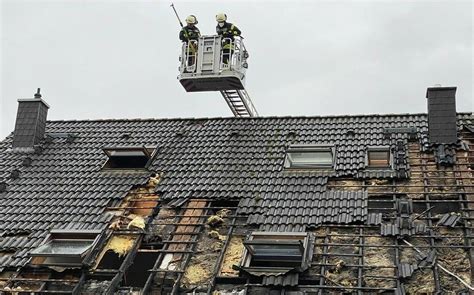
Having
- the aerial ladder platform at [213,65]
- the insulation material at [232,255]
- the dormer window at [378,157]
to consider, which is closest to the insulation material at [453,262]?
the dormer window at [378,157]

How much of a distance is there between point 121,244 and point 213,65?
7.17 m

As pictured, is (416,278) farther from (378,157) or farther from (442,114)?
(442,114)

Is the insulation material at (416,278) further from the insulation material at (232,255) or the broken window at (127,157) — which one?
the broken window at (127,157)

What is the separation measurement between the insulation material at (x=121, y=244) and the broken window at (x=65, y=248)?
266mm

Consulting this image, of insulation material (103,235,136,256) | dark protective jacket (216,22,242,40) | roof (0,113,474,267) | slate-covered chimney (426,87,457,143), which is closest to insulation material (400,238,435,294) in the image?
roof (0,113,474,267)

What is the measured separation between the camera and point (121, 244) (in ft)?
31.4

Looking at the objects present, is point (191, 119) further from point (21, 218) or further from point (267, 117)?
point (21, 218)

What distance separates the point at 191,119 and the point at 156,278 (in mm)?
5911

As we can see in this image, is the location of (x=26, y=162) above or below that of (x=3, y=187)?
above

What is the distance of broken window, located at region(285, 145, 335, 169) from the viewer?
11.2 meters

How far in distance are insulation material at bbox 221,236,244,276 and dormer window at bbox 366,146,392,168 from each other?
3.19 m

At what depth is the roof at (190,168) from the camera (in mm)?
10172

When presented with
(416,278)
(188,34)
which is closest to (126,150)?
(188,34)

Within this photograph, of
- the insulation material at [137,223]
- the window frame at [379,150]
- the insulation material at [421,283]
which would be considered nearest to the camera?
the insulation material at [421,283]
